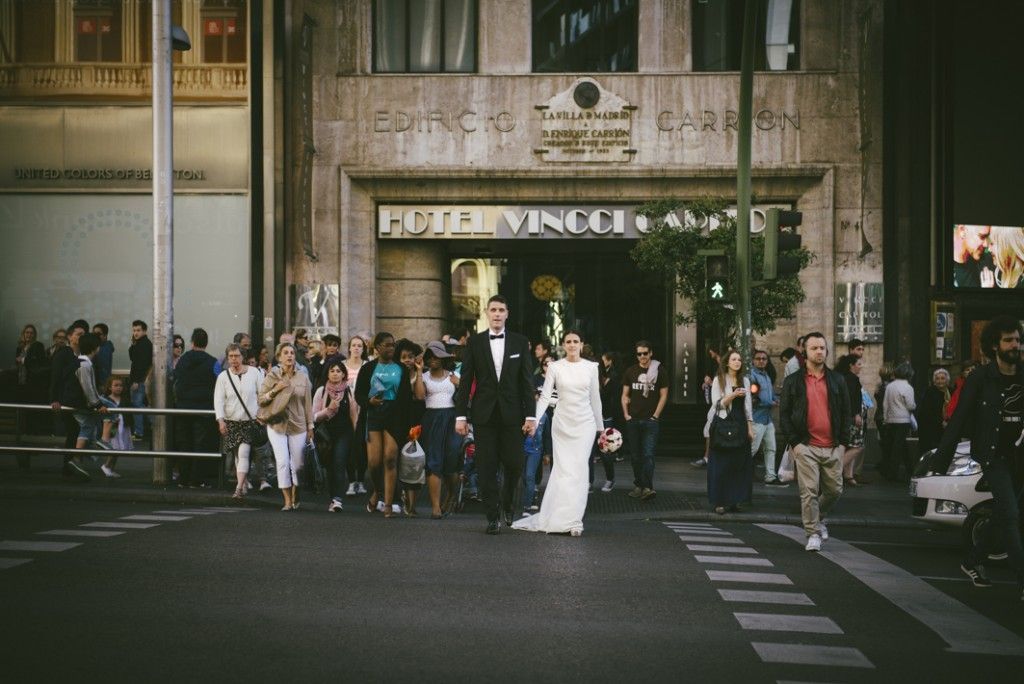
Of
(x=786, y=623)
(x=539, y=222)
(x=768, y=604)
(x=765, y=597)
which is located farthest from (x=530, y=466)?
(x=539, y=222)

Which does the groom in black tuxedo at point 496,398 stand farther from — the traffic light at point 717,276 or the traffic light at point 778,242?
the traffic light at point 717,276

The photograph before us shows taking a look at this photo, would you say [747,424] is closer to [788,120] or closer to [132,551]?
[132,551]

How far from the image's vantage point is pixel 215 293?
22.8 m

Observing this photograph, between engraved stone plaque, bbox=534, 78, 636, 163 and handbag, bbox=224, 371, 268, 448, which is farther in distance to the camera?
engraved stone plaque, bbox=534, 78, 636, 163

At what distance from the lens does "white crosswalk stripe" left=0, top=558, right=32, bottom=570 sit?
27.8 feet

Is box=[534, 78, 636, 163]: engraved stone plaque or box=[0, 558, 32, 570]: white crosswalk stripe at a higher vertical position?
box=[534, 78, 636, 163]: engraved stone plaque

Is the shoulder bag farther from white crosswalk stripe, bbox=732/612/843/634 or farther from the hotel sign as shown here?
the hotel sign

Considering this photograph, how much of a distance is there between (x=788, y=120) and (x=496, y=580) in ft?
53.3

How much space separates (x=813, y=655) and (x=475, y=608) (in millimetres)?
1945

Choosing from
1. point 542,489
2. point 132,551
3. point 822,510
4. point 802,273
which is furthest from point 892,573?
point 802,273

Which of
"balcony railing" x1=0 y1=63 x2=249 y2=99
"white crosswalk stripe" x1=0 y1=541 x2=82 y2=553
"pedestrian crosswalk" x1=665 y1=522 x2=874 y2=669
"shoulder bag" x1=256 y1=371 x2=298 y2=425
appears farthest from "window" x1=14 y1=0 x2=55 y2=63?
"pedestrian crosswalk" x1=665 y1=522 x2=874 y2=669

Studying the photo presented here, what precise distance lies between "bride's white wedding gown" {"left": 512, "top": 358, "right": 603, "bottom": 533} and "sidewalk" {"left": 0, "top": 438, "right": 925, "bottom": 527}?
231cm

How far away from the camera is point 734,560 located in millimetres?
9844

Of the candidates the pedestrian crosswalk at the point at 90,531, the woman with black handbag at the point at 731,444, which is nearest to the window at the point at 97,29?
the pedestrian crosswalk at the point at 90,531
